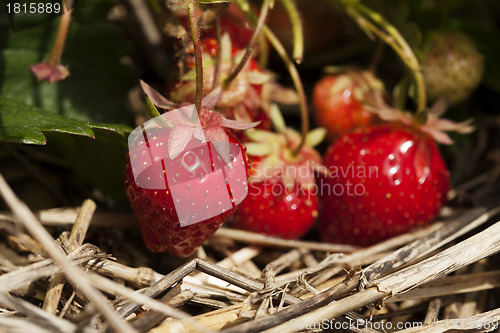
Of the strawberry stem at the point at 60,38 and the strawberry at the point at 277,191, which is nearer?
the strawberry stem at the point at 60,38

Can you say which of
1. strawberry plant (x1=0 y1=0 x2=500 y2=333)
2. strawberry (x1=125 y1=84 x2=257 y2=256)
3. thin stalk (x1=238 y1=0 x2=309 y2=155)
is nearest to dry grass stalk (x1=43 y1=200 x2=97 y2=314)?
strawberry plant (x1=0 y1=0 x2=500 y2=333)

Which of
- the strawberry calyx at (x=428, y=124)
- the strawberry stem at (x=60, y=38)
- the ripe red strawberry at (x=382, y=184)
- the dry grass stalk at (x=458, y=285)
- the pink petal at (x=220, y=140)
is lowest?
the dry grass stalk at (x=458, y=285)

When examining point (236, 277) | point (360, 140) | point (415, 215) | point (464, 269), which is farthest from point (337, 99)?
point (236, 277)

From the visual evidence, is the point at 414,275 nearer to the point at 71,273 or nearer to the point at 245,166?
the point at 245,166

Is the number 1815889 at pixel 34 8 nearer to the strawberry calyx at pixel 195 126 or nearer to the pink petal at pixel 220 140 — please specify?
the strawberry calyx at pixel 195 126

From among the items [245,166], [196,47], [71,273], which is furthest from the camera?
[245,166]

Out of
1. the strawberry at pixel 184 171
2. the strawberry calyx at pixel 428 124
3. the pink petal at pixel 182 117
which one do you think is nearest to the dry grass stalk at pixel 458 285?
the strawberry calyx at pixel 428 124

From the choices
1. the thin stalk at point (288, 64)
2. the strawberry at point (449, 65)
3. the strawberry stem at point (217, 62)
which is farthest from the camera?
the strawberry at point (449, 65)

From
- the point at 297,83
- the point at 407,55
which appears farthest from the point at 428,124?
the point at 297,83
